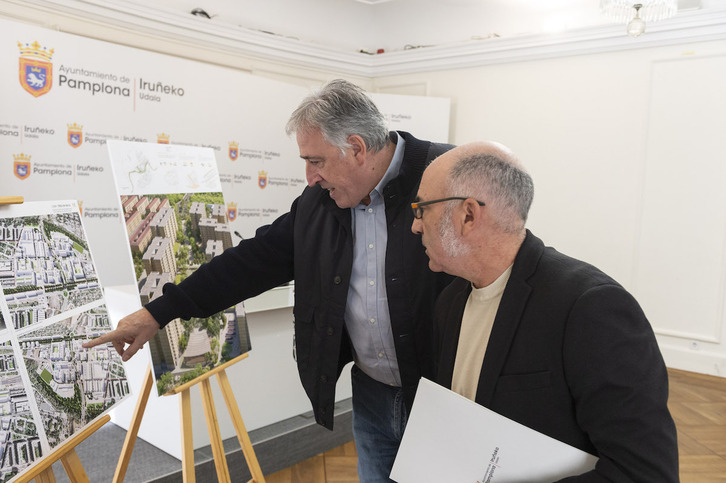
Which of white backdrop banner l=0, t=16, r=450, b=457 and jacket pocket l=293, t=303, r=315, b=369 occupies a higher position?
white backdrop banner l=0, t=16, r=450, b=457

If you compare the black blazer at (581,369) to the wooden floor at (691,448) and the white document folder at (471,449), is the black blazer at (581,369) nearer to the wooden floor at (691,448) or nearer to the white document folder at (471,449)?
the white document folder at (471,449)

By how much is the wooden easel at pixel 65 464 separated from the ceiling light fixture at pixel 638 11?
413cm

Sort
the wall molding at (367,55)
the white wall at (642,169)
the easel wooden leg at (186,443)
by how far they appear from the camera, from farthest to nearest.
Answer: the white wall at (642,169) < the wall molding at (367,55) < the easel wooden leg at (186,443)

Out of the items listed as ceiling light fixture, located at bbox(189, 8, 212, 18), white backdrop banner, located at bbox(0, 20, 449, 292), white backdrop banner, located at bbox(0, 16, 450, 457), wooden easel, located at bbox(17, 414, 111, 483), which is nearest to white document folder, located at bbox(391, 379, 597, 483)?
wooden easel, located at bbox(17, 414, 111, 483)

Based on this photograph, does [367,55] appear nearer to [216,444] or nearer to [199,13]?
[199,13]

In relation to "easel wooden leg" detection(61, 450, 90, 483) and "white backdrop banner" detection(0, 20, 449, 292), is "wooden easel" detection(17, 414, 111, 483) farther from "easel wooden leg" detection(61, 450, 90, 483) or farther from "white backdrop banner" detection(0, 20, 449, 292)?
"white backdrop banner" detection(0, 20, 449, 292)

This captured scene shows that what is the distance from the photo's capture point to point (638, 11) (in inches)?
162

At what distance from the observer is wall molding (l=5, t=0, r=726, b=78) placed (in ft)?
13.0

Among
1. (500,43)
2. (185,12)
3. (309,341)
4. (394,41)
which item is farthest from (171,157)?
(394,41)

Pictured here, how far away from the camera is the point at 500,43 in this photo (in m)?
5.36

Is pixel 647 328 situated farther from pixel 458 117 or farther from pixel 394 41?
pixel 394 41

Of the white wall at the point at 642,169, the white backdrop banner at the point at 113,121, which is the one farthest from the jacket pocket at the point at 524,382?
the white wall at the point at 642,169

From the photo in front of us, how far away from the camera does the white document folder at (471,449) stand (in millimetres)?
954

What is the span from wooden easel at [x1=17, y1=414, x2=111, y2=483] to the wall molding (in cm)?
314
